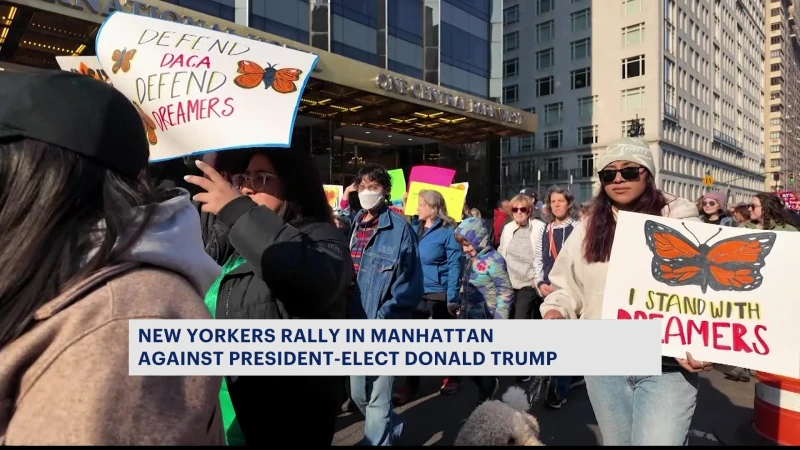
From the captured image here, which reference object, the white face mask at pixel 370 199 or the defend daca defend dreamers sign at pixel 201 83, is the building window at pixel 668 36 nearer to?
the white face mask at pixel 370 199

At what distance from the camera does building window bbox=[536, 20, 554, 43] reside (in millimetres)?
56750

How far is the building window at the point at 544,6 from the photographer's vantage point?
5650 cm

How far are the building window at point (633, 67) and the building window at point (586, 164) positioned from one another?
834 centimetres

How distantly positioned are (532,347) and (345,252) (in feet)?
2.78

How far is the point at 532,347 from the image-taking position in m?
1.45

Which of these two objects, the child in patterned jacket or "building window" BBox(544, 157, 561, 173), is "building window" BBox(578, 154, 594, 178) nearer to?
"building window" BBox(544, 157, 561, 173)

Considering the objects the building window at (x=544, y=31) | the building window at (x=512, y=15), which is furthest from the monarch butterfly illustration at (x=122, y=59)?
the building window at (x=512, y=15)

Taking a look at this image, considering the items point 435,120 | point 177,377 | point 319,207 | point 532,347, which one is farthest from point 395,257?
point 435,120

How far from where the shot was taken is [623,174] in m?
2.52

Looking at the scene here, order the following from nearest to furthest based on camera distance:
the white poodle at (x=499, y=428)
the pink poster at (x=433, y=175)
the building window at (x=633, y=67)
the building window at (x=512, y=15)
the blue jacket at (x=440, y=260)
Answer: the white poodle at (x=499, y=428) → the blue jacket at (x=440, y=260) → the pink poster at (x=433, y=175) → the building window at (x=633, y=67) → the building window at (x=512, y=15)

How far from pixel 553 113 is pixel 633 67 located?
9.17 metres

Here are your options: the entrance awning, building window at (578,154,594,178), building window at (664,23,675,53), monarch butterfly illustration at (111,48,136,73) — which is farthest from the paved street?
building window at (664,23,675,53)

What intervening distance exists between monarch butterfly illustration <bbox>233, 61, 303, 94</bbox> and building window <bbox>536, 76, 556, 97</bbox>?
58719 millimetres

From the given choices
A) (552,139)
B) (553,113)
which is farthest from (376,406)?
(553,113)
